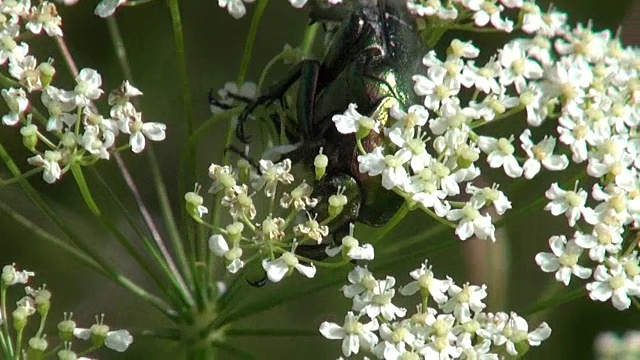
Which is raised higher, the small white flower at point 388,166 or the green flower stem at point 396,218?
the small white flower at point 388,166

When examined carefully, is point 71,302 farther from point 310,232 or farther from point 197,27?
point 310,232

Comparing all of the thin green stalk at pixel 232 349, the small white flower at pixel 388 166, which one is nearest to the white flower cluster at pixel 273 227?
the small white flower at pixel 388 166

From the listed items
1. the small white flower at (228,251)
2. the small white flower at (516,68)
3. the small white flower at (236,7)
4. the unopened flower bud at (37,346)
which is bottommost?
the small white flower at (516,68)

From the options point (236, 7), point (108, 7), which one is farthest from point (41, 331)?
point (236, 7)

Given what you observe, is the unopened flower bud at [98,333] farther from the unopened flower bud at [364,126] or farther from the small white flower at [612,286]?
the small white flower at [612,286]

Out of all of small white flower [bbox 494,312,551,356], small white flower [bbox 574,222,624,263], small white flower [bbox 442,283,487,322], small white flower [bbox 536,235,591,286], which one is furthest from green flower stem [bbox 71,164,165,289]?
small white flower [bbox 574,222,624,263]

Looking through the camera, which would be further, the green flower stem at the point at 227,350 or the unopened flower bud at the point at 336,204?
the green flower stem at the point at 227,350

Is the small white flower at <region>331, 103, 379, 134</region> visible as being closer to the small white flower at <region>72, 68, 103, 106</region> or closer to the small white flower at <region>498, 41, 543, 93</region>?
the small white flower at <region>498, 41, 543, 93</region>
